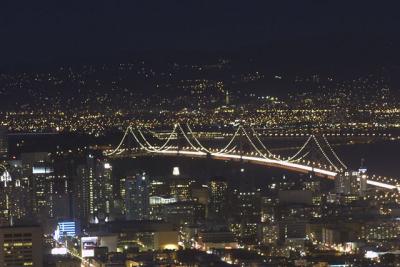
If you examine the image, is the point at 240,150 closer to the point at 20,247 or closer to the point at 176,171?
the point at 176,171

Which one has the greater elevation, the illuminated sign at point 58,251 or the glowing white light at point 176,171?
the glowing white light at point 176,171

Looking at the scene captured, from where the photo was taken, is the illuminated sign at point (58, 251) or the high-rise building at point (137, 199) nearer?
the illuminated sign at point (58, 251)

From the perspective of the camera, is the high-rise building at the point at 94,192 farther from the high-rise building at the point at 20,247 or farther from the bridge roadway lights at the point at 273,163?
the high-rise building at the point at 20,247

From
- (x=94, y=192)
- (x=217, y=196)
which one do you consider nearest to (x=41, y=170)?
(x=94, y=192)

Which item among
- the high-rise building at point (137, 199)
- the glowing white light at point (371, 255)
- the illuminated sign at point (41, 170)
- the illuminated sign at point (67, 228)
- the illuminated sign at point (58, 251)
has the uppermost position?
the illuminated sign at point (41, 170)

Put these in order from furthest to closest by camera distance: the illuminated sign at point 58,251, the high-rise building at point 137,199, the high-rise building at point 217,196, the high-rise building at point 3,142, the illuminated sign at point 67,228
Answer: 1. the high-rise building at point 3,142
2. the high-rise building at point 217,196
3. the high-rise building at point 137,199
4. the illuminated sign at point 67,228
5. the illuminated sign at point 58,251

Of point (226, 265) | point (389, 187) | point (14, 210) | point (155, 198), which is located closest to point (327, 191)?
point (389, 187)

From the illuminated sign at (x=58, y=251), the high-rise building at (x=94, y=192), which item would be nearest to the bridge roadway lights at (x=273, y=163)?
the high-rise building at (x=94, y=192)

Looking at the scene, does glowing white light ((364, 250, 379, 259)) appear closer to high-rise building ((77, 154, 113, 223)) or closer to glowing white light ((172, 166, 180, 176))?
high-rise building ((77, 154, 113, 223))
